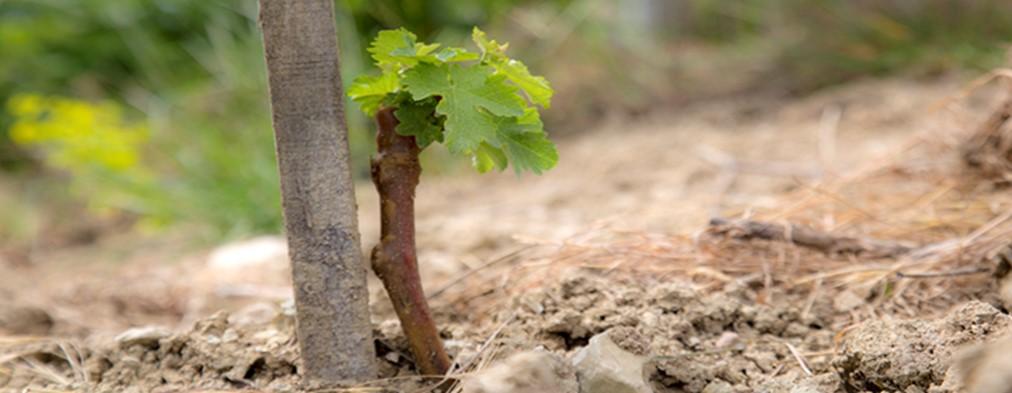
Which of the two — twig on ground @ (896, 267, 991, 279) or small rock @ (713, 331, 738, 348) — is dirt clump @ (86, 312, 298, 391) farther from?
twig on ground @ (896, 267, 991, 279)

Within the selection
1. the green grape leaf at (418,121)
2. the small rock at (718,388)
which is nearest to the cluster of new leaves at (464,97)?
the green grape leaf at (418,121)

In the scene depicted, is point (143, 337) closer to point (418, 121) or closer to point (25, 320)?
point (418, 121)

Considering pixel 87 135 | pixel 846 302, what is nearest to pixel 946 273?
pixel 846 302

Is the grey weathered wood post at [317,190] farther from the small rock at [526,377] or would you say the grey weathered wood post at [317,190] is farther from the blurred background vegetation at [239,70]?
the blurred background vegetation at [239,70]

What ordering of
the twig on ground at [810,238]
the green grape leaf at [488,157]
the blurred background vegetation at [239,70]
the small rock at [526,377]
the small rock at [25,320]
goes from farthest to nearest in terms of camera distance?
the blurred background vegetation at [239,70], the small rock at [25,320], the twig on ground at [810,238], the green grape leaf at [488,157], the small rock at [526,377]

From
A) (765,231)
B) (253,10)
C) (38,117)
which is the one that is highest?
(253,10)

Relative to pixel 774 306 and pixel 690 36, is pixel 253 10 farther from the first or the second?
pixel 774 306

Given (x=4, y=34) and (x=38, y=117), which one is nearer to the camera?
(x=38, y=117)

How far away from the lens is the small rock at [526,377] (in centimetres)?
121

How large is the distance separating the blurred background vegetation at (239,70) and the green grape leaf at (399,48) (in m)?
2.68

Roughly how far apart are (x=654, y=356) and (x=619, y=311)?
17cm

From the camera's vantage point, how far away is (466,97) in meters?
1.23

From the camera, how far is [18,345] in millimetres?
1810

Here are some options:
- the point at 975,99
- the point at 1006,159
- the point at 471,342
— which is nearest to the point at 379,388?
the point at 471,342
